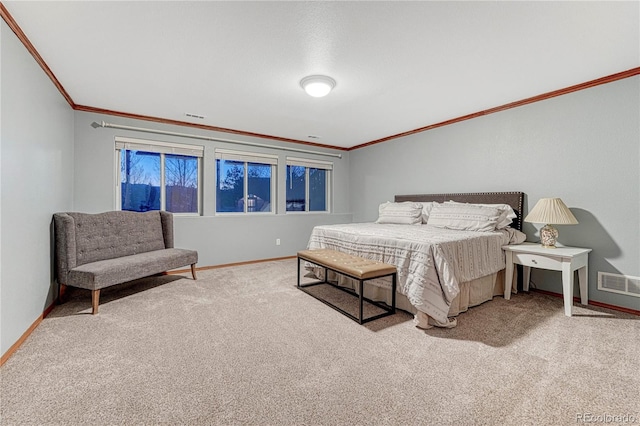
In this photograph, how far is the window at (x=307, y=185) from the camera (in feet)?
18.1

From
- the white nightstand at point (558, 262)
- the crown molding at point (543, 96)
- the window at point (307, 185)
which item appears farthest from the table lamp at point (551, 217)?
the window at point (307, 185)

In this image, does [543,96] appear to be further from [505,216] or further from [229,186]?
[229,186]

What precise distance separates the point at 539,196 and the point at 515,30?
2002 millimetres

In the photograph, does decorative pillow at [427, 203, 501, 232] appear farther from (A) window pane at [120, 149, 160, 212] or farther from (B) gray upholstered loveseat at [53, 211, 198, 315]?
(A) window pane at [120, 149, 160, 212]

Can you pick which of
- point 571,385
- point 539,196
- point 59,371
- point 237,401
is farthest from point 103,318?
point 539,196

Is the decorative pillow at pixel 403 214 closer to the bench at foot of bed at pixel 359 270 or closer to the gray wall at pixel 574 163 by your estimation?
the gray wall at pixel 574 163

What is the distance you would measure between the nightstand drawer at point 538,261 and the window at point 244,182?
147 inches

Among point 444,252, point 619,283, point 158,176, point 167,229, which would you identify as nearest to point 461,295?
point 444,252

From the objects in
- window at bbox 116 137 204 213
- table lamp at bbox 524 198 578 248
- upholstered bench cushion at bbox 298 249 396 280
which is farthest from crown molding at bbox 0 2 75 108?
table lamp at bbox 524 198 578 248

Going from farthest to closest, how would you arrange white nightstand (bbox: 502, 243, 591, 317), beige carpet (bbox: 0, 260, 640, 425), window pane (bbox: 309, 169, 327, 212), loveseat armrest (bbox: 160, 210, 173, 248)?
window pane (bbox: 309, 169, 327, 212)
loveseat armrest (bbox: 160, 210, 173, 248)
white nightstand (bbox: 502, 243, 591, 317)
beige carpet (bbox: 0, 260, 640, 425)

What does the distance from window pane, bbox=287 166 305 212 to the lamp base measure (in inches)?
151

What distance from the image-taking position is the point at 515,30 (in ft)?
6.46

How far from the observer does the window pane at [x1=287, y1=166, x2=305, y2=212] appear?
18.1ft

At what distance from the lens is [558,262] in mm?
2596
